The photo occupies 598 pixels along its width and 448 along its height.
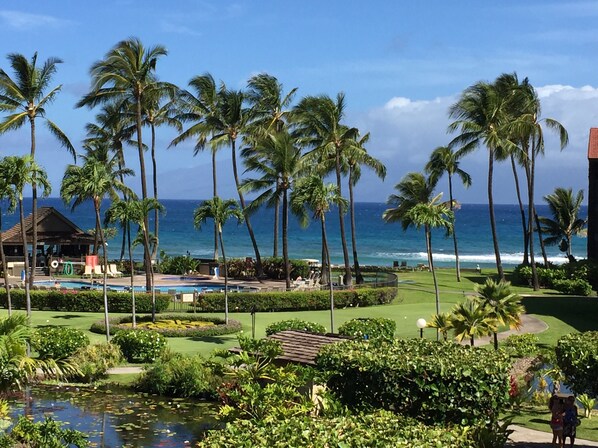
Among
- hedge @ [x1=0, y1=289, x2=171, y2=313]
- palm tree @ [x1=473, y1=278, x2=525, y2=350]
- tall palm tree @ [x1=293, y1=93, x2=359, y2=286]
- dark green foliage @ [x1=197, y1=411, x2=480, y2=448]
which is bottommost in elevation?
dark green foliage @ [x1=197, y1=411, x2=480, y2=448]

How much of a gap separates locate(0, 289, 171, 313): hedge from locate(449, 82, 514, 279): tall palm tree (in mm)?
19988

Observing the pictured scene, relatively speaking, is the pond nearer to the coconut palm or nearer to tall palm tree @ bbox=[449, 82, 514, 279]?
the coconut palm

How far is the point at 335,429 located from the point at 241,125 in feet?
148

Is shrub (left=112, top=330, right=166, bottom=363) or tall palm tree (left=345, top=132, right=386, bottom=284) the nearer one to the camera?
shrub (left=112, top=330, right=166, bottom=363)

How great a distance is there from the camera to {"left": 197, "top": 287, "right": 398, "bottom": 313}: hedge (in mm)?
43656

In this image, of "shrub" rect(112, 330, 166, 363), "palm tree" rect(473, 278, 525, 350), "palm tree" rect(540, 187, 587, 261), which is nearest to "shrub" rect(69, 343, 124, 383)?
"shrub" rect(112, 330, 166, 363)

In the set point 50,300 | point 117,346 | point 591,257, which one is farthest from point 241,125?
point 117,346

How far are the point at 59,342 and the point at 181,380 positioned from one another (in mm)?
5421

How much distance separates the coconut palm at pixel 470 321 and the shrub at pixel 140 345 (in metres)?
10.5

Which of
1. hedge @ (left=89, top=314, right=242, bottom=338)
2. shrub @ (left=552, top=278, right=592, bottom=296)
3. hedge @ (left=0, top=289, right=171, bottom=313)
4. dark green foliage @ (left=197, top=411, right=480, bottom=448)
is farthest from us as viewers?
shrub @ (left=552, top=278, right=592, bottom=296)

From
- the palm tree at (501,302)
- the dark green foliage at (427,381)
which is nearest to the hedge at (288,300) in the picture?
the palm tree at (501,302)

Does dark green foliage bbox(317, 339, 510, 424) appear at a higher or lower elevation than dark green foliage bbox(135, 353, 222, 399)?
higher

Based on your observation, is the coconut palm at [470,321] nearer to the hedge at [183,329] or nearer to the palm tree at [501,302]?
the palm tree at [501,302]

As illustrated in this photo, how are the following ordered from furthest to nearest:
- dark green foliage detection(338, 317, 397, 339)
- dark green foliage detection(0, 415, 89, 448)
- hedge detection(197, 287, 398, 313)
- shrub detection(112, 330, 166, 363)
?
hedge detection(197, 287, 398, 313), dark green foliage detection(338, 317, 397, 339), shrub detection(112, 330, 166, 363), dark green foliage detection(0, 415, 89, 448)
